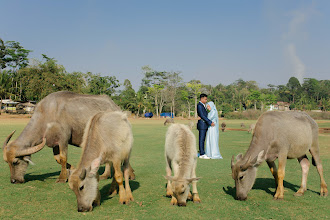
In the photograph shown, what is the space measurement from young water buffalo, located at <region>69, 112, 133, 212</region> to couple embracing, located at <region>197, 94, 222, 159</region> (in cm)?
644

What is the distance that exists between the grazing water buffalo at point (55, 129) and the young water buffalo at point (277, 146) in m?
4.36

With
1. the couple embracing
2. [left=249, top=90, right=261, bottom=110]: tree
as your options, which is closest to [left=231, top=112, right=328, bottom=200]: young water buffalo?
the couple embracing

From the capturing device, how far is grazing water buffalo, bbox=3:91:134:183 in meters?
7.95

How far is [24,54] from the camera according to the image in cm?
7531

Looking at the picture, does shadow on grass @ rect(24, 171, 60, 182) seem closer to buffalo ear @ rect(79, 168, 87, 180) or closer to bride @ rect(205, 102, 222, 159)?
buffalo ear @ rect(79, 168, 87, 180)

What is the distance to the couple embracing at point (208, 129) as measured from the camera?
41.4ft

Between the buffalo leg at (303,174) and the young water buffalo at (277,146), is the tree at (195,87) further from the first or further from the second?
the young water buffalo at (277,146)

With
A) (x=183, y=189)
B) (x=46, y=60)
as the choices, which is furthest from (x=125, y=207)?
(x=46, y=60)

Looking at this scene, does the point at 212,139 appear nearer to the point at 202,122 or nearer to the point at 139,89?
the point at 202,122

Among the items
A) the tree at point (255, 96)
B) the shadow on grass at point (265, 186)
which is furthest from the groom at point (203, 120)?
the tree at point (255, 96)

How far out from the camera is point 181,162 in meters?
6.04

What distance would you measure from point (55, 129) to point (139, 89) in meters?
85.9

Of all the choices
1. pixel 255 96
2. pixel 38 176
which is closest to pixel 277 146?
pixel 38 176

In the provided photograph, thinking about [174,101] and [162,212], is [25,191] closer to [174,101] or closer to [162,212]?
[162,212]
